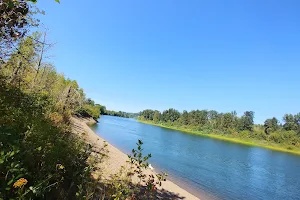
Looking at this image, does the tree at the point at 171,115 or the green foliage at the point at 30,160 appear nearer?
the green foliage at the point at 30,160

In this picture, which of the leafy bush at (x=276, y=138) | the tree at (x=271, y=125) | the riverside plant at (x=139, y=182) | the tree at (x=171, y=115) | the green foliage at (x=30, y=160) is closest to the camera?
the green foliage at (x=30, y=160)

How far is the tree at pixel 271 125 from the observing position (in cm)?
10679

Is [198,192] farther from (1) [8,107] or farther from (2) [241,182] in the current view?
(1) [8,107]

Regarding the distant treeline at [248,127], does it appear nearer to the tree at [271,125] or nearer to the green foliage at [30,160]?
the tree at [271,125]

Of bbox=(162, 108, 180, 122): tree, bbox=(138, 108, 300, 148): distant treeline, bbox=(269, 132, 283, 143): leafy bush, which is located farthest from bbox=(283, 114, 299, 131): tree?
bbox=(162, 108, 180, 122): tree

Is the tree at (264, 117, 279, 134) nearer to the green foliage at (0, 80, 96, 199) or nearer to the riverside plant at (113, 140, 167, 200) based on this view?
the riverside plant at (113, 140, 167, 200)

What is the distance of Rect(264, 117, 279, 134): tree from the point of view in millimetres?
106787

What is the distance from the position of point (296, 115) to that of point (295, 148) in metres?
41.9

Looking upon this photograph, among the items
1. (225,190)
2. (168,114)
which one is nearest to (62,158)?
(225,190)

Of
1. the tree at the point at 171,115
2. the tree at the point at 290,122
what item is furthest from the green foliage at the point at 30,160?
the tree at the point at 171,115

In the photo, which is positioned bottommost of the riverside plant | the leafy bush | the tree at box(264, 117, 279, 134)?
the riverside plant

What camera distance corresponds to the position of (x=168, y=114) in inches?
6506

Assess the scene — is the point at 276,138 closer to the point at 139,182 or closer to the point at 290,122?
the point at 290,122

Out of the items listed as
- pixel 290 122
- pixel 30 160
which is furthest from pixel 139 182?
pixel 290 122
